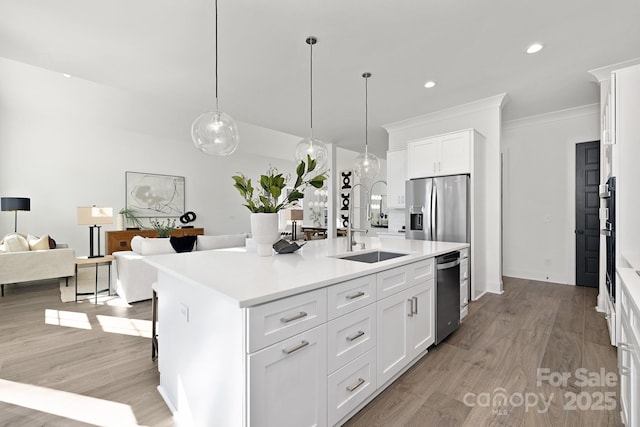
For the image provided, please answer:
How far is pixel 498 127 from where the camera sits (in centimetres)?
432

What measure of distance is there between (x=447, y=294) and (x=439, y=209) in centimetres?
187

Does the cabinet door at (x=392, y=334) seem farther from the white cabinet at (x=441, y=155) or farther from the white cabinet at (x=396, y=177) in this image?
the white cabinet at (x=396, y=177)

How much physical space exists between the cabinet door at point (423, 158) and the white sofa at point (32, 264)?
520cm

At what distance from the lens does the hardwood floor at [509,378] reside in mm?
1720

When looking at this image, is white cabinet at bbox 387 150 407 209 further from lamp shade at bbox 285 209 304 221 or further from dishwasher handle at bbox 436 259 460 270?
dishwasher handle at bbox 436 259 460 270

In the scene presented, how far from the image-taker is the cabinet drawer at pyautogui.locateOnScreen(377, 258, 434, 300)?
184cm

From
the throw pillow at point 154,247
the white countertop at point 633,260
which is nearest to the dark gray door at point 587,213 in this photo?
the white countertop at point 633,260

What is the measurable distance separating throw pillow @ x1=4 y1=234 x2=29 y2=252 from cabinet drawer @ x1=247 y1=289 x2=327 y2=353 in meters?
5.07

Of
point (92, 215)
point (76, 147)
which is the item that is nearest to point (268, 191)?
point (92, 215)

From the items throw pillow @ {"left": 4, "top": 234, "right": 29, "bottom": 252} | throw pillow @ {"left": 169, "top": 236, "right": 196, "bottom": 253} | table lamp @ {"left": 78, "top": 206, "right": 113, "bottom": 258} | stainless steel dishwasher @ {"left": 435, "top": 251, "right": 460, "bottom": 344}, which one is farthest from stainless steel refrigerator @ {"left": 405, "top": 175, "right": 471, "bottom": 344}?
throw pillow @ {"left": 4, "top": 234, "right": 29, "bottom": 252}

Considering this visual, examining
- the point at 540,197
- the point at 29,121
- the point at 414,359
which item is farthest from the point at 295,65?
the point at 29,121

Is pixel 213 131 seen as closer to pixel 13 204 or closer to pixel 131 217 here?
pixel 13 204

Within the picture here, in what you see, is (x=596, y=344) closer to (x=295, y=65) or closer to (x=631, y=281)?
(x=631, y=281)

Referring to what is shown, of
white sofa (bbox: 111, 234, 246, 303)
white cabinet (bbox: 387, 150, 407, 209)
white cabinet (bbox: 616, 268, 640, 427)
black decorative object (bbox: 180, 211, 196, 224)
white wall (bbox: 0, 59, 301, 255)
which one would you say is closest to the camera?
white cabinet (bbox: 616, 268, 640, 427)
